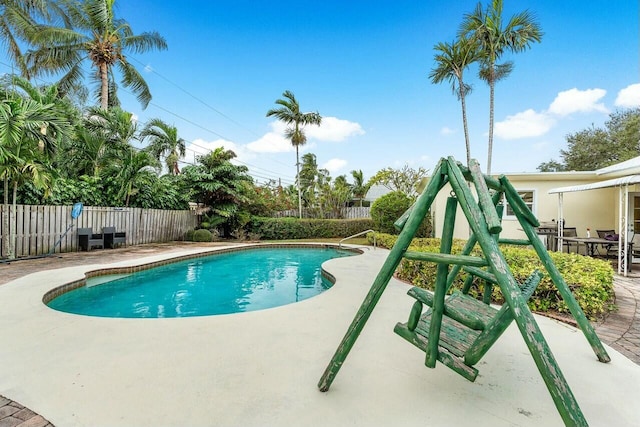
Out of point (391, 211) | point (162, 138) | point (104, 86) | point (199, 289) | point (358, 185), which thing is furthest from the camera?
point (358, 185)

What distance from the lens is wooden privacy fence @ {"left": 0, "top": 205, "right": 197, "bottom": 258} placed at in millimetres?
8523

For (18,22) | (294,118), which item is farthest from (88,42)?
(294,118)

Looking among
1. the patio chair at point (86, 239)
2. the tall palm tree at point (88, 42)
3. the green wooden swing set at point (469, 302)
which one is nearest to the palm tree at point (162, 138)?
the tall palm tree at point (88, 42)

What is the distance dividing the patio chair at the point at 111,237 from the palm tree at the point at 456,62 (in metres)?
13.1

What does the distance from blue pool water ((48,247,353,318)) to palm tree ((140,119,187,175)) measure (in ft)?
36.1

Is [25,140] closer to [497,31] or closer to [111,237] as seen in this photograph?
[111,237]

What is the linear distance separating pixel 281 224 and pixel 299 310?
11856mm

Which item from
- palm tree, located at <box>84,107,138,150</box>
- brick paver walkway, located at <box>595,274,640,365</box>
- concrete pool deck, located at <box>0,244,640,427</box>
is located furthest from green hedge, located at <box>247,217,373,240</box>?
concrete pool deck, located at <box>0,244,640,427</box>

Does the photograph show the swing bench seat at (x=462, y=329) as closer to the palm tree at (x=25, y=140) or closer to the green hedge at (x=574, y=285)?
the green hedge at (x=574, y=285)

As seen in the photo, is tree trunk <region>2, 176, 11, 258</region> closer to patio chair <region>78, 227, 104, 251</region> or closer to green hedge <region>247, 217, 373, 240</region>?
patio chair <region>78, 227, 104, 251</region>

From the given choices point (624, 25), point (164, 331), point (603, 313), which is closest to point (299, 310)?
point (164, 331)

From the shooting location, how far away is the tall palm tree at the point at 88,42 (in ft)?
45.3

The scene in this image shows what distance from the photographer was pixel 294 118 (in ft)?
61.2

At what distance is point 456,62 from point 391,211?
598 cm
